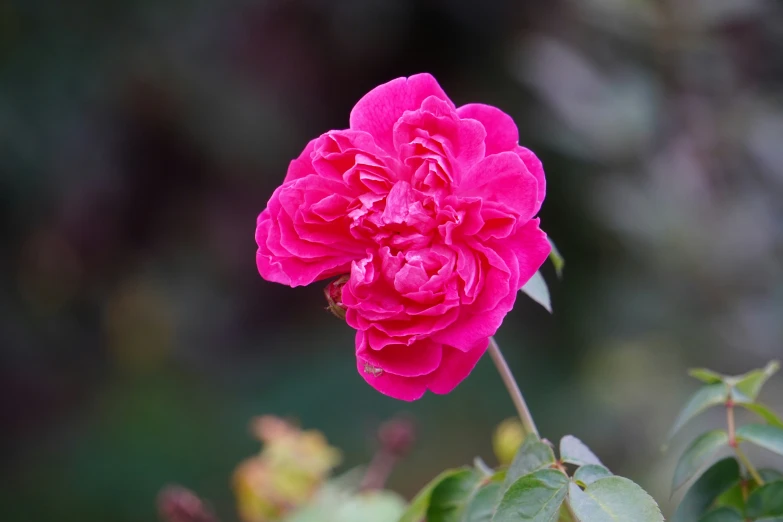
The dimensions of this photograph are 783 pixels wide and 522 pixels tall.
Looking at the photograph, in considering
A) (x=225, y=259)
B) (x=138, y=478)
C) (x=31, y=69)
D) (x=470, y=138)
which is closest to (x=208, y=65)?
(x=31, y=69)

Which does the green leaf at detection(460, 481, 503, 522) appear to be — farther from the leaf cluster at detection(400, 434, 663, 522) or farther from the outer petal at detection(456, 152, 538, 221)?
the outer petal at detection(456, 152, 538, 221)

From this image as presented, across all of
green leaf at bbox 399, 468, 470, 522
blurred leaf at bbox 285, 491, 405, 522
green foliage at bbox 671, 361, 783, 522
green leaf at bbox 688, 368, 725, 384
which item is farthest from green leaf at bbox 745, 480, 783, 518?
blurred leaf at bbox 285, 491, 405, 522

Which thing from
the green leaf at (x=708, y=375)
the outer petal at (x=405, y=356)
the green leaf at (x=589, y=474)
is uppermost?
the outer petal at (x=405, y=356)

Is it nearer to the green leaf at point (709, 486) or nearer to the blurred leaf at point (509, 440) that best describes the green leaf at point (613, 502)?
the green leaf at point (709, 486)

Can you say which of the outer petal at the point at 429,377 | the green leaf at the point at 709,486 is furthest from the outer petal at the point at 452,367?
the green leaf at the point at 709,486

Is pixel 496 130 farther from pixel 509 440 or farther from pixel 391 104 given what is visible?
pixel 509 440

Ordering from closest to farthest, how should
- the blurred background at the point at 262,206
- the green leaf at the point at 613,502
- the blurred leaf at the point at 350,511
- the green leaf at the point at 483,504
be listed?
the green leaf at the point at 613,502
the green leaf at the point at 483,504
the blurred leaf at the point at 350,511
the blurred background at the point at 262,206
